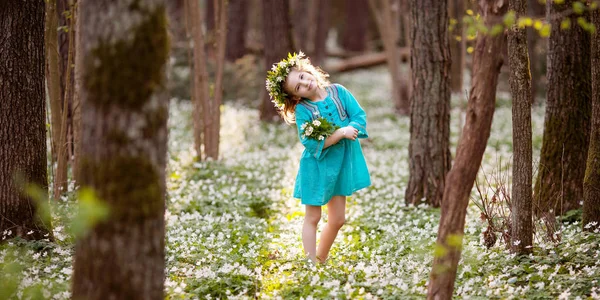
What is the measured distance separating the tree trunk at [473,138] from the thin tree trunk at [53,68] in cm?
519

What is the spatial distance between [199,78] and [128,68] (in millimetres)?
7475

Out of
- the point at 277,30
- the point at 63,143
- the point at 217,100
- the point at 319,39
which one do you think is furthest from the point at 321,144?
the point at 319,39

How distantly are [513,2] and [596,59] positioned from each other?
97cm

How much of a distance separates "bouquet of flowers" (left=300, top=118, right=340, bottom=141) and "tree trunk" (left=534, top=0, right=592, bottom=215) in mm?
2683

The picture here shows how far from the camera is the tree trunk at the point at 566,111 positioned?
6.65 metres

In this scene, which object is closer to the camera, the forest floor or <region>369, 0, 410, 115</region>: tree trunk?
the forest floor

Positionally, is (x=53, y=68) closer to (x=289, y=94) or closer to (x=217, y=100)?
(x=289, y=94)

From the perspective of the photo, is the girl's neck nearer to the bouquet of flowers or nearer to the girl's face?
the girl's face

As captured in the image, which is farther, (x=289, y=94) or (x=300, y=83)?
(x=289, y=94)

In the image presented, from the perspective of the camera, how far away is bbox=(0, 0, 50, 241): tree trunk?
18.5 feet

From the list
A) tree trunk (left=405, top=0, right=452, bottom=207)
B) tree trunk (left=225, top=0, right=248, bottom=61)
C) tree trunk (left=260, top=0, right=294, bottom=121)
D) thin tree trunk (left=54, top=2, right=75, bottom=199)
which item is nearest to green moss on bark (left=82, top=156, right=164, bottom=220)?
thin tree trunk (left=54, top=2, right=75, bottom=199)

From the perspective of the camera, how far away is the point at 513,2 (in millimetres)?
5457

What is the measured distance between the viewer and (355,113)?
580 centimetres

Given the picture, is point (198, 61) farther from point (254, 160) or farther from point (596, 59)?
point (596, 59)
